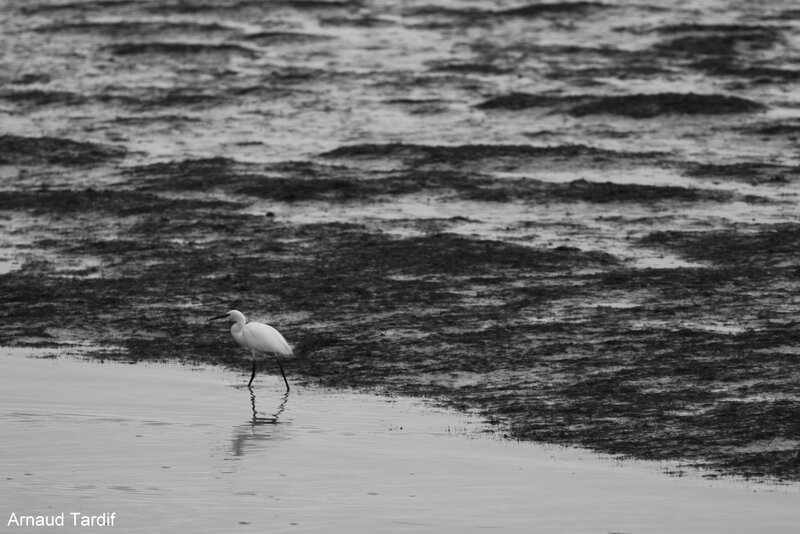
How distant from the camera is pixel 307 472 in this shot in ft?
34.1

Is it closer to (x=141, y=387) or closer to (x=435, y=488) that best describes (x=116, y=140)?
(x=141, y=387)

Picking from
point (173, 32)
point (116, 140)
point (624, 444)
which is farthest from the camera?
point (173, 32)

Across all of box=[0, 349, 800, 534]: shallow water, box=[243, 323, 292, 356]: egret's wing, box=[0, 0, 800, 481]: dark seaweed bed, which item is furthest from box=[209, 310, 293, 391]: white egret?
box=[0, 0, 800, 481]: dark seaweed bed

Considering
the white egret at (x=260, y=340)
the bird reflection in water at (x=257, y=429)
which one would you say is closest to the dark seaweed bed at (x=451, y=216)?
the white egret at (x=260, y=340)

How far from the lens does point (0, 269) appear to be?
16.7 meters

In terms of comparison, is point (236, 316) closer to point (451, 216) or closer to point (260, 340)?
point (260, 340)

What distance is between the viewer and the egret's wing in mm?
12766

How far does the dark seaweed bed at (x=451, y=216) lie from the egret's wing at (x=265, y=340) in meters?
0.54

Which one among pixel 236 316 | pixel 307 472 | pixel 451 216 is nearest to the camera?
pixel 307 472

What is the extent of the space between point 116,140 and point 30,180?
310cm

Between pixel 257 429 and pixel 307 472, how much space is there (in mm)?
1317

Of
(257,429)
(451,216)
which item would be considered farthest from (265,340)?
(451,216)

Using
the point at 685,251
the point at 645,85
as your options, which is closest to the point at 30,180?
the point at 685,251

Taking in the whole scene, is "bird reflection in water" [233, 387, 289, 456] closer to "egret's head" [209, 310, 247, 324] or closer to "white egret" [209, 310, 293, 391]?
"white egret" [209, 310, 293, 391]
